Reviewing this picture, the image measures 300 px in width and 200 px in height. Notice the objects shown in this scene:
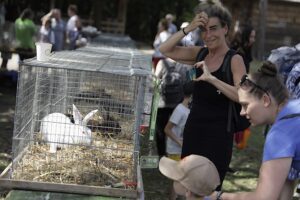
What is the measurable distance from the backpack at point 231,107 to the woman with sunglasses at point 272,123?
1.10 metres

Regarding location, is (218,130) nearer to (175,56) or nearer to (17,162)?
(175,56)

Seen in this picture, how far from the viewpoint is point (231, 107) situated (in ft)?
12.4

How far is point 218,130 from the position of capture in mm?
3811

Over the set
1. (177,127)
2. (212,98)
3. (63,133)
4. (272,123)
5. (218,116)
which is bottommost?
(177,127)

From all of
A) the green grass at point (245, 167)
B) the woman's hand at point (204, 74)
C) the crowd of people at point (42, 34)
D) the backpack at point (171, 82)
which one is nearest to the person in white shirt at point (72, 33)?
the crowd of people at point (42, 34)

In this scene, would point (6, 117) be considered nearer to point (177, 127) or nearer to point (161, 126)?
point (161, 126)

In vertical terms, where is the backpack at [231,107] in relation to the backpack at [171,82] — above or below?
above

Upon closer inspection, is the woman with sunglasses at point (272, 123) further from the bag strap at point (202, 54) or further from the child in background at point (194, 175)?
the bag strap at point (202, 54)

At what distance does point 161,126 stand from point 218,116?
289 cm

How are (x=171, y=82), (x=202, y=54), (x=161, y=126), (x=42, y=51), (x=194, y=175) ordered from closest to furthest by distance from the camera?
(x=194, y=175) < (x=42, y=51) < (x=202, y=54) < (x=171, y=82) < (x=161, y=126)

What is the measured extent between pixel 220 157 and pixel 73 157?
38.7 inches

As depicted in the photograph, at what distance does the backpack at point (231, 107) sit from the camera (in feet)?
12.1

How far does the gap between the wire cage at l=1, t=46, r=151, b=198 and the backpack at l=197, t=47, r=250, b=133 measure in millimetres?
515

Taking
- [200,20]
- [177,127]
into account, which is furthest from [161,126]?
[200,20]
